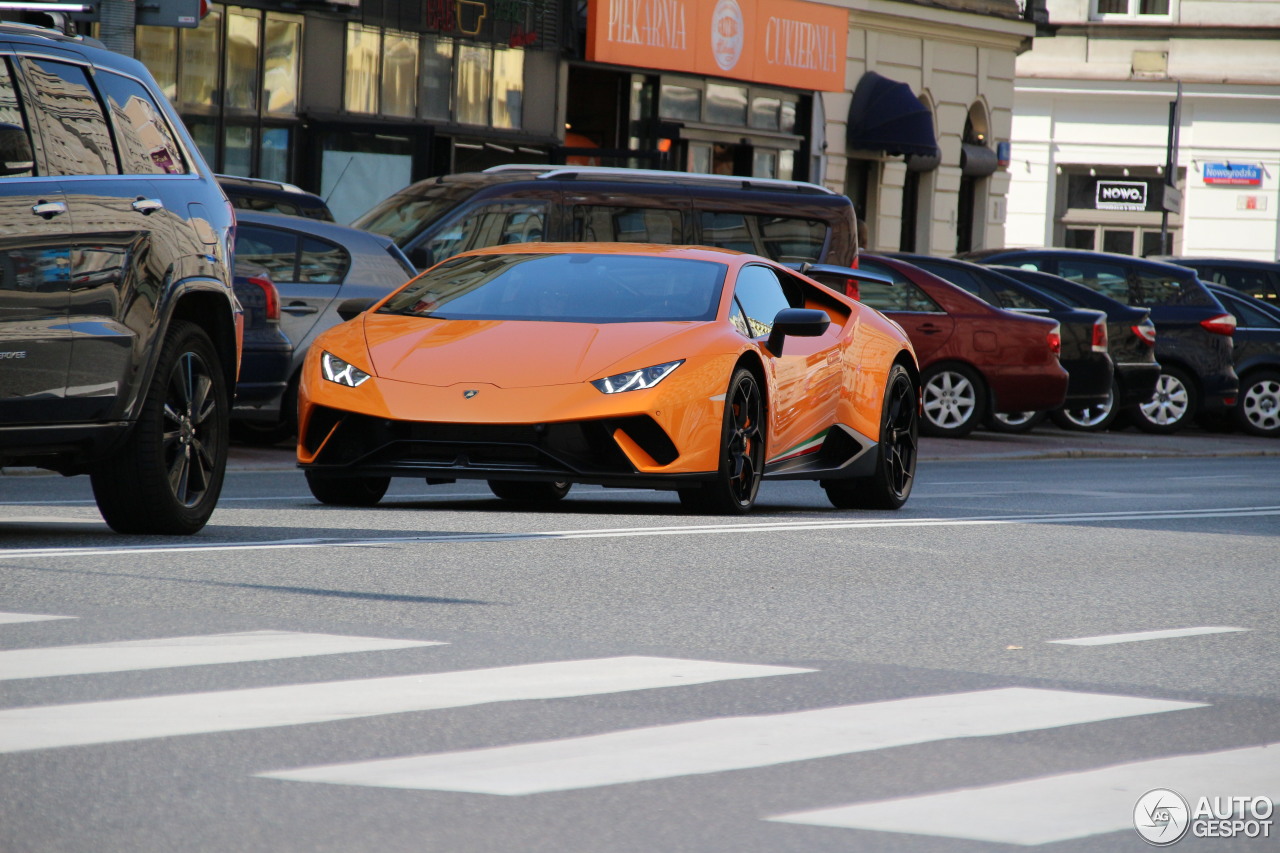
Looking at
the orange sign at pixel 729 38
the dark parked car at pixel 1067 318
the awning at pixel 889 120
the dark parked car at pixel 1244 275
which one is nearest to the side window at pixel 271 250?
the dark parked car at pixel 1067 318

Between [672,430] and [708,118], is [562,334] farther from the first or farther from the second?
[708,118]

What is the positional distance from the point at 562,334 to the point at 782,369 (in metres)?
1.37

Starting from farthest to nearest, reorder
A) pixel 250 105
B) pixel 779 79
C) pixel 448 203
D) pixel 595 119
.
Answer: pixel 779 79, pixel 595 119, pixel 250 105, pixel 448 203

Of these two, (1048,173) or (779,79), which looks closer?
(779,79)

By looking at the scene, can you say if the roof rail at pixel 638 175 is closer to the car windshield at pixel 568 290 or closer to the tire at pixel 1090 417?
the tire at pixel 1090 417

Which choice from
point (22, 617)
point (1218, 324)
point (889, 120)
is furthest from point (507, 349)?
point (889, 120)

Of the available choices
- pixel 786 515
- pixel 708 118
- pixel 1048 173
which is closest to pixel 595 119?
pixel 708 118

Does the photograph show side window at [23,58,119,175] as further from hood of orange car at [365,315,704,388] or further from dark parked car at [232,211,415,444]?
dark parked car at [232,211,415,444]

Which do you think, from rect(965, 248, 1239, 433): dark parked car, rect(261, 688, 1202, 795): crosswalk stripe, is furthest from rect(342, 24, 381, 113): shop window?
rect(261, 688, 1202, 795): crosswalk stripe

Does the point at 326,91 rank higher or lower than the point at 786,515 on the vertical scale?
higher

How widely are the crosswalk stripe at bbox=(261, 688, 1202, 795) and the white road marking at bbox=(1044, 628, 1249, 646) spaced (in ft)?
3.58

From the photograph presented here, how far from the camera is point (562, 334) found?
10.2 m

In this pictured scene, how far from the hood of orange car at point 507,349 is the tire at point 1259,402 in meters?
16.3

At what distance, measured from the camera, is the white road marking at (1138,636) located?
6.89 metres
